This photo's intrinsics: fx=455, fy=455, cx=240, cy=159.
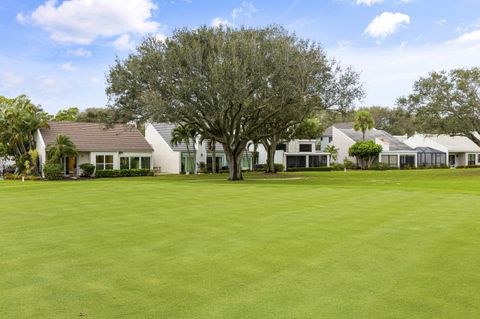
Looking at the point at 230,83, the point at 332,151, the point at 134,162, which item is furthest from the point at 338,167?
the point at 230,83

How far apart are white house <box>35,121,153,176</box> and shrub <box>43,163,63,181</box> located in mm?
2915

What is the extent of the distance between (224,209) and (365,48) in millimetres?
17506

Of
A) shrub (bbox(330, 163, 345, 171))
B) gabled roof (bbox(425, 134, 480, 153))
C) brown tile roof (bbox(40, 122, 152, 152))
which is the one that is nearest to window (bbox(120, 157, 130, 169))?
brown tile roof (bbox(40, 122, 152, 152))

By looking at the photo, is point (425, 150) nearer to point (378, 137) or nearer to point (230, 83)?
point (378, 137)

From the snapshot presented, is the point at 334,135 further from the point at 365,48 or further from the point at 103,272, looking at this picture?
the point at 103,272

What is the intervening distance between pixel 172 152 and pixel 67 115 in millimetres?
22185

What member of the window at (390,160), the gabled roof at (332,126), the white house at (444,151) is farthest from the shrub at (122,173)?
the white house at (444,151)

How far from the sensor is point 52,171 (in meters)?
41.2

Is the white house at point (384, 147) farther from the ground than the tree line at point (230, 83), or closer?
closer

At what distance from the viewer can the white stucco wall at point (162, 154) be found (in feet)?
176

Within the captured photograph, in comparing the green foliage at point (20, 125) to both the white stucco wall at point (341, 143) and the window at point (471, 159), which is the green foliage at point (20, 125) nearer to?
the white stucco wall at point (341, 143)

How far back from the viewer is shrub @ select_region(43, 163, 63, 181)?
41.2 metres

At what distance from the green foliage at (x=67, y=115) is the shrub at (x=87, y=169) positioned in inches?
903

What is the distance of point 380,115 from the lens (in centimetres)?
9944
